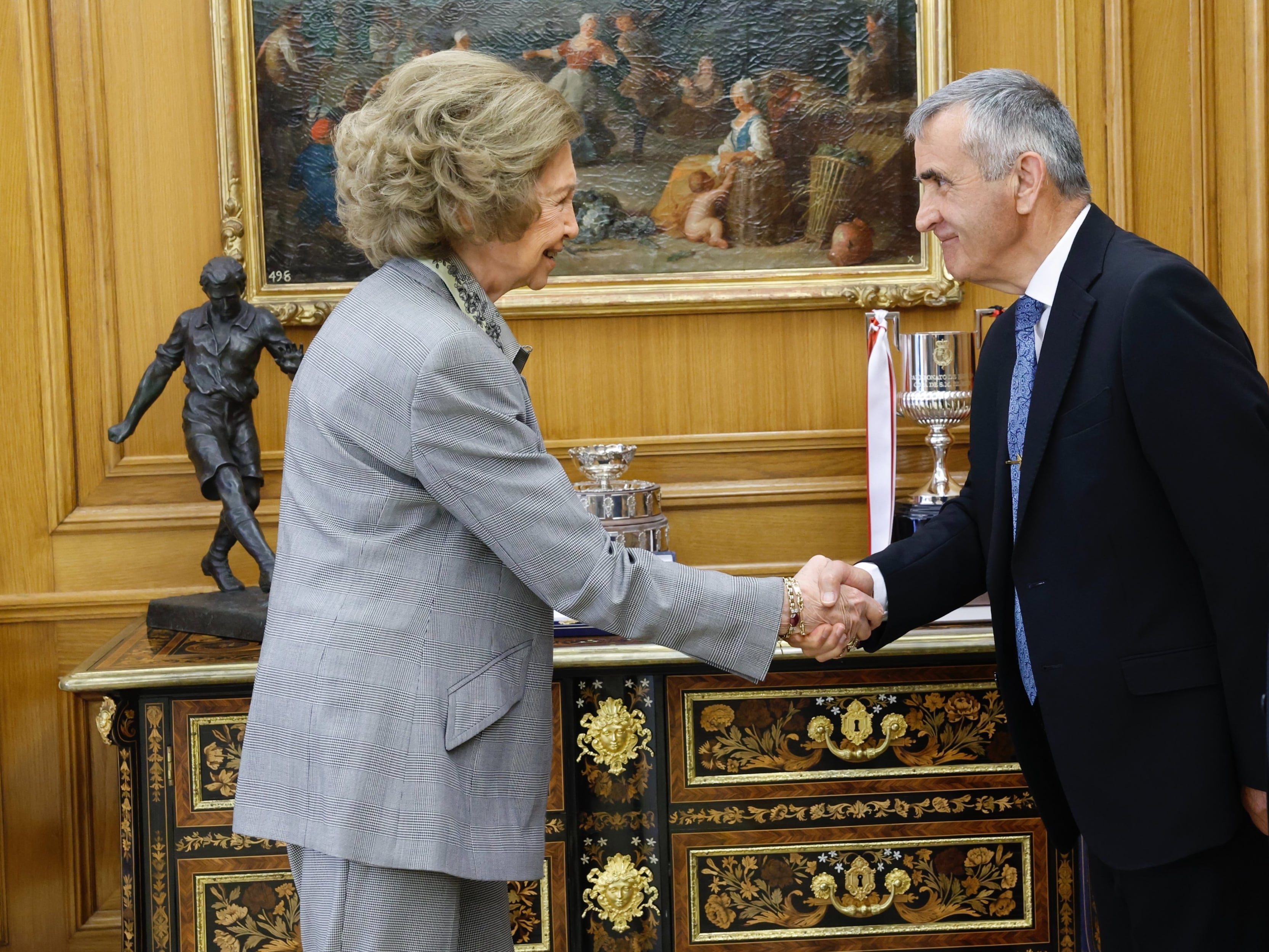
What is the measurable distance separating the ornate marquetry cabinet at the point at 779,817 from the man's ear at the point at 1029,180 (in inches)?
37.5

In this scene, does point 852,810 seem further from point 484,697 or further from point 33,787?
point 33,787

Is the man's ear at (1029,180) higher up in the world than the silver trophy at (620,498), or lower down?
higher up

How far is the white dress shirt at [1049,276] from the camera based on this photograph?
7.11 feet

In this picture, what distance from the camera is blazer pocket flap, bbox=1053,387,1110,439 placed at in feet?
6.45

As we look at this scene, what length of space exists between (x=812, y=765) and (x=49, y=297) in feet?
7.35

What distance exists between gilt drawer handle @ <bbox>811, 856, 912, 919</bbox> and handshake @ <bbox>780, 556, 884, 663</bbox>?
0.53 m

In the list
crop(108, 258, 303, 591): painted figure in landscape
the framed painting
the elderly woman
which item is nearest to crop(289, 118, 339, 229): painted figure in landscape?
the framed painting

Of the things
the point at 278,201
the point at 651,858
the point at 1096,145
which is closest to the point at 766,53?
the point at 1096,145

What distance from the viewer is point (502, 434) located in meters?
1.80

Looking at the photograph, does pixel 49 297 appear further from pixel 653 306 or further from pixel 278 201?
pixel 653 306

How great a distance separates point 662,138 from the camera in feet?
11.0

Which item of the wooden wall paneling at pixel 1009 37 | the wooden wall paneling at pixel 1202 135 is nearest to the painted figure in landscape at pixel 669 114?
the wooden wall paneling at pixel 1009 37

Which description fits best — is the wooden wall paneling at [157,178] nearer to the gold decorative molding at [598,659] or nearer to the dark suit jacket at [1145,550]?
the gold decorative molding at [598,659]

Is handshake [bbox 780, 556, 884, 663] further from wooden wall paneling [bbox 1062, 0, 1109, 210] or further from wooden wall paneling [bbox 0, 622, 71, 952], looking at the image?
wooden wall paneling [bbox 0, 622, 71, 952]
